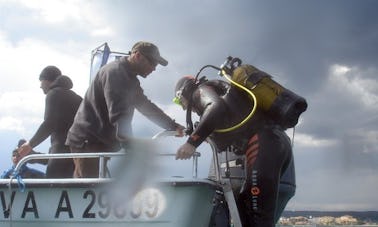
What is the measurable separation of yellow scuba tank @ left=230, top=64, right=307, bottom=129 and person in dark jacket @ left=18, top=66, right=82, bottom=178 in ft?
7.96

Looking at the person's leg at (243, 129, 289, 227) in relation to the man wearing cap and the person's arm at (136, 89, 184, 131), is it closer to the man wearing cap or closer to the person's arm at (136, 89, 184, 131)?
the man wearing cap

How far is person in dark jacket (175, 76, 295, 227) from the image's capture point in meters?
4.86

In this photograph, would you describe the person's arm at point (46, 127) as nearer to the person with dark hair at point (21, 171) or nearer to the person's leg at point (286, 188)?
the person with dark hair at point (21, 171)

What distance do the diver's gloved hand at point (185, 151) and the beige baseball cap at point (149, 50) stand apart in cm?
132

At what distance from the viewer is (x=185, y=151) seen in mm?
4828

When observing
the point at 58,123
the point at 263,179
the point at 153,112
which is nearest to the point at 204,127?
the point at 263,179

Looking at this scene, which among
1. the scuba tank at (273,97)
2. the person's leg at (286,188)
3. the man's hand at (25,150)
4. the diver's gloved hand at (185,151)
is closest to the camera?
the diver's gloved hand at (185,151)

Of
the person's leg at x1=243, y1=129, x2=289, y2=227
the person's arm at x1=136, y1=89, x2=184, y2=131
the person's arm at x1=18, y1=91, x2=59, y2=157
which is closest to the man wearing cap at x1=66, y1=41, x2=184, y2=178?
the person's arm at x1=136, y1=89, x2=184, y2=131

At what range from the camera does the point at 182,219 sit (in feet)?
15.5

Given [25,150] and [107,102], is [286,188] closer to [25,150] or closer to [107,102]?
[107,102]

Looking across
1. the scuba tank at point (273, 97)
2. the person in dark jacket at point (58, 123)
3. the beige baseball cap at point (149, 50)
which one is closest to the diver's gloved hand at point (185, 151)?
the scuba tank at point (273, 97)

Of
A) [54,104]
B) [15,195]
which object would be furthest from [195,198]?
[54,104]

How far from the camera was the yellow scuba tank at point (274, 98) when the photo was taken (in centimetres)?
497

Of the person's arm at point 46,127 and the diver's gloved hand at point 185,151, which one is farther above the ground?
the person's arm at point 46,127
